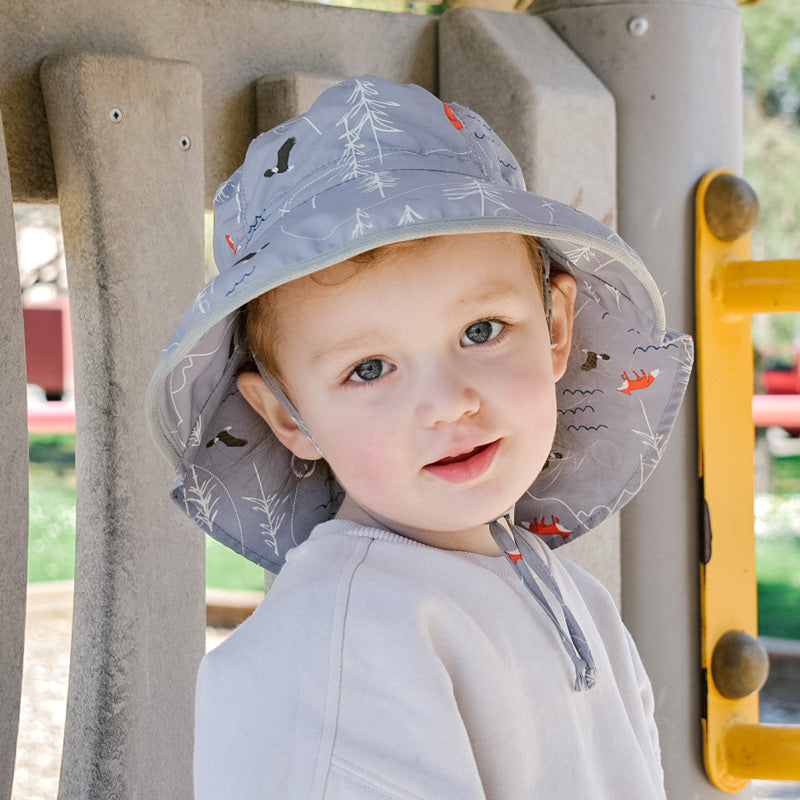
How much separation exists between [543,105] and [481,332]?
54cm

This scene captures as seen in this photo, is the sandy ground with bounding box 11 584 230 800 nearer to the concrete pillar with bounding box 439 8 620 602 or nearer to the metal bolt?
the concrete pillar with bounding box 439 8 620 602

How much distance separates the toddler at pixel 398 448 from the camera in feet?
3.14

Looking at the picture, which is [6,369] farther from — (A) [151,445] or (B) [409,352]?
(B) [409,352]

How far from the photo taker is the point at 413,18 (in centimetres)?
154

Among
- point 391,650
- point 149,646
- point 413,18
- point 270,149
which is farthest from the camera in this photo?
point 413,18

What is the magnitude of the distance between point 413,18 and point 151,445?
650mm

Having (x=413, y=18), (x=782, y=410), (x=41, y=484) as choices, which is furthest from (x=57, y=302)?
(x=413, y=18)

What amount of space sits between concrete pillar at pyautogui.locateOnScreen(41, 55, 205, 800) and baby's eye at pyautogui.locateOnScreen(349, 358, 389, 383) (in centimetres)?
32

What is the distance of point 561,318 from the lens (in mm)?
1245

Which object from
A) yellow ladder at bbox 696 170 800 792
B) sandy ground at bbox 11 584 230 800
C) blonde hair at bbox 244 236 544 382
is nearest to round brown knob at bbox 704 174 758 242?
yellow ladder at bbox 696 170 800 792

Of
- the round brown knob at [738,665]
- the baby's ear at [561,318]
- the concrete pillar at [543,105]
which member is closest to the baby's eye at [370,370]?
the baby's ear at [561,318]

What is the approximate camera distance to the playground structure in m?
1.25

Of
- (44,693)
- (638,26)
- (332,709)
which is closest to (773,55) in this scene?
(44,693)

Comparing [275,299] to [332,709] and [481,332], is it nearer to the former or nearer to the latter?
[481,332]
